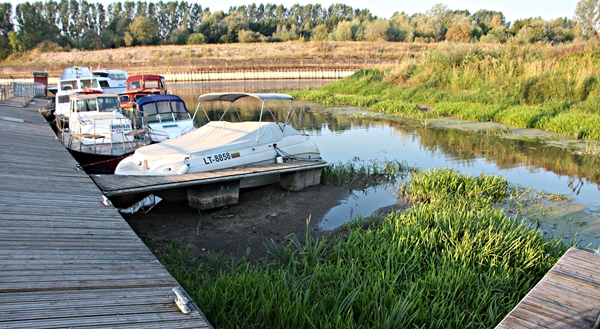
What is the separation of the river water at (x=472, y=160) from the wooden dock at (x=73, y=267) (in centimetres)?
405

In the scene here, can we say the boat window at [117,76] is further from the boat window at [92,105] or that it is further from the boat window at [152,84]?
the boat window at [92,105]

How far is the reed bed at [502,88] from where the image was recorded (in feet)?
55.1

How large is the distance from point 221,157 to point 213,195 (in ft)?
3.72

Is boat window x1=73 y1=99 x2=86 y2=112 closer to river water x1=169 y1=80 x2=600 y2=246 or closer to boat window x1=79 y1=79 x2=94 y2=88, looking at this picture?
boat window x1=79 y1=79 x2=94 y2=88

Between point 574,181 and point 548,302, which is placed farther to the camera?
point 574,181

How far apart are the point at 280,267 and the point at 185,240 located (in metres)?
2.25

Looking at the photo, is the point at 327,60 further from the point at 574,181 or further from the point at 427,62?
the point at 574,181

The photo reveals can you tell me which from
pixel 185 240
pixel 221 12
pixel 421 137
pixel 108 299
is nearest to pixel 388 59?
pixel 421 137

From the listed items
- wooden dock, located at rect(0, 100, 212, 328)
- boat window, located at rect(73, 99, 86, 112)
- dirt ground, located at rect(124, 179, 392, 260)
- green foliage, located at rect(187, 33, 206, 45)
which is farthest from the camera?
green foliage, located at rect(187, 33, 206, 45)

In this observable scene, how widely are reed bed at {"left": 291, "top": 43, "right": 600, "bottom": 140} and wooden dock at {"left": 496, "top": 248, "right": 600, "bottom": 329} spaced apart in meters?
11.4

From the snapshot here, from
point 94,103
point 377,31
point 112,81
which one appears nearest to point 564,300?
point 94,103

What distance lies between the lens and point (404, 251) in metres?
6.00

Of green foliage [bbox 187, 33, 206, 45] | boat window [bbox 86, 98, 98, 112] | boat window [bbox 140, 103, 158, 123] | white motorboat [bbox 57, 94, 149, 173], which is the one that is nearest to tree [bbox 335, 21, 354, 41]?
green foliage [bbox 187, 33, 206, 45]

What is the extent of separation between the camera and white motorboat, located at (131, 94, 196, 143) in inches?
543
